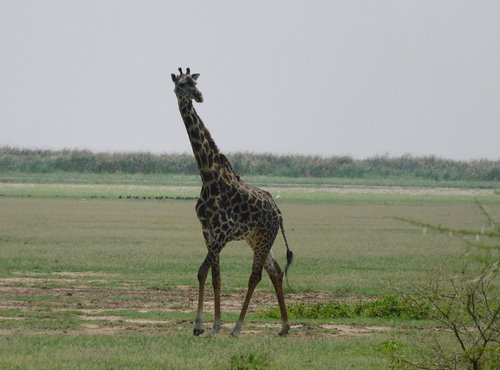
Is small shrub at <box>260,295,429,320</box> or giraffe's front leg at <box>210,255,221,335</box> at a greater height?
giraffe's front leg at <box>210,255,221,335</box>

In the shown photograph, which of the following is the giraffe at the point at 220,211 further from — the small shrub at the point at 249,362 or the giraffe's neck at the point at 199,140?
the small shrub at the point at 249,362

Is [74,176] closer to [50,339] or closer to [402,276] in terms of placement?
[402,276]

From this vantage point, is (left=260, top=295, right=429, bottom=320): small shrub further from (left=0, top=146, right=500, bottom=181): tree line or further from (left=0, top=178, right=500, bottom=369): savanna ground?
(left=0, top=146, right=500, bottom=181): tree line

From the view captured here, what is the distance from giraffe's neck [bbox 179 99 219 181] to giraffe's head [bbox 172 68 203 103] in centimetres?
19

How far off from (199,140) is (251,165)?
2850 inches

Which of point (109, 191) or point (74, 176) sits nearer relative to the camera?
point (109, 191)

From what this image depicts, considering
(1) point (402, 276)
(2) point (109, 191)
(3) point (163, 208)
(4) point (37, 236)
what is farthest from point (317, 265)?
(2) point (109, 191)

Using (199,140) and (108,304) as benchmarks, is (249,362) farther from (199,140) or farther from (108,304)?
(108,304)

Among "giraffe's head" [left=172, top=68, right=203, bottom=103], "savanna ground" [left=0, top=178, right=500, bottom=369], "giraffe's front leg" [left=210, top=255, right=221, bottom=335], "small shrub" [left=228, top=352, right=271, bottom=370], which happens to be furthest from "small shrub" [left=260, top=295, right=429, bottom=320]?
"small shrub" [left=228, top=352, right=271, bottom=370]

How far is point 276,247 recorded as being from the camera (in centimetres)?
3209

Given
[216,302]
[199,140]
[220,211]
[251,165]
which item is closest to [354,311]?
[216,302]

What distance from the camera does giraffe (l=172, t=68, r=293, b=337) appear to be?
1588 cm

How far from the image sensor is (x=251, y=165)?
291 ft

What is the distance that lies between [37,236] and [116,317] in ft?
50.2
